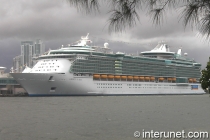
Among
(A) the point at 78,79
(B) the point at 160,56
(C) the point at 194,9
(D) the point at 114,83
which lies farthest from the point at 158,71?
(C) the point at 194,9

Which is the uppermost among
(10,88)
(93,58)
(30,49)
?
(30,49)

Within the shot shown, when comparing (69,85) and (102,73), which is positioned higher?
(102,73)

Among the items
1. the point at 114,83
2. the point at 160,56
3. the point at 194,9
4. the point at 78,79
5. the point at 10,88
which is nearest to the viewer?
the point at 194,9

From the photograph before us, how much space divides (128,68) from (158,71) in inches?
335

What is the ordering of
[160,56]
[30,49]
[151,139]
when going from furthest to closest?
1. [30,49]
2. [160,56]
3. [151,139]

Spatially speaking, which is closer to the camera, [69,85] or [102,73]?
[69,85]

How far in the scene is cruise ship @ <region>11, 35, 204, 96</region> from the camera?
5694 centimetres

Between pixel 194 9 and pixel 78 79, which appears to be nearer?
pixel 194 9

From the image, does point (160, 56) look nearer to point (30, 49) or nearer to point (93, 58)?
point (93, 58)

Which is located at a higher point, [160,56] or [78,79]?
[160,56]

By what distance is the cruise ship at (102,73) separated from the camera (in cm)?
5694

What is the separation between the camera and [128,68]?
66938 mm

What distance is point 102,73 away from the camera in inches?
2452

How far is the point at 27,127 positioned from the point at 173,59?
212 feet
